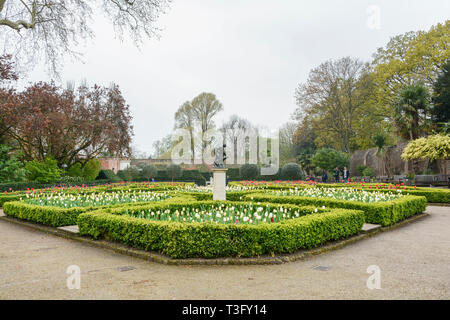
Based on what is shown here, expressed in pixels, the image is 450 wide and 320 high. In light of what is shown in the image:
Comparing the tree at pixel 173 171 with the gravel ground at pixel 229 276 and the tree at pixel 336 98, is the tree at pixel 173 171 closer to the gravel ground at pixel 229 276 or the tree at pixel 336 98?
the tree at pixel 336 98

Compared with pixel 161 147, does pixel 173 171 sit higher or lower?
lower

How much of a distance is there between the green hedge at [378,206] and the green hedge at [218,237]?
2.64m

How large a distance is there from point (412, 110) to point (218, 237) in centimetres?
2250

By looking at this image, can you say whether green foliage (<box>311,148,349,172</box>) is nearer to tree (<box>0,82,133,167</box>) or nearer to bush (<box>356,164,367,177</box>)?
bush (<box>356,164,367,177</box>)

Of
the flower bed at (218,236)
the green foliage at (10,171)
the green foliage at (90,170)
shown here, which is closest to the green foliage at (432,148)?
the flower bed at (218,236)

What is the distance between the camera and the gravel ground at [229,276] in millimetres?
3352

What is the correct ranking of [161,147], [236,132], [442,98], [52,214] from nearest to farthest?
[52,214], [442,98], [236,132], [161,147]

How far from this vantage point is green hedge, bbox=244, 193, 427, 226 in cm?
748

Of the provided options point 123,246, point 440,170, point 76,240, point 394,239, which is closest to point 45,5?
point 76,240

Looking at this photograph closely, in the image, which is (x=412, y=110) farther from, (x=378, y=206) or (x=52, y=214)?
(x=52, y=214)

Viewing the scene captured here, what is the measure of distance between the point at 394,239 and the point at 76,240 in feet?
20.5

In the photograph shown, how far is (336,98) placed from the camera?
2833cm

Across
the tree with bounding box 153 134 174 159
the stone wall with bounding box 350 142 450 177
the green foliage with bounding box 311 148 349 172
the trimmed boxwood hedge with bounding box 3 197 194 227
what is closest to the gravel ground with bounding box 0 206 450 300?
the trimmed boxwood hedge with bounding box 3 197 194 227

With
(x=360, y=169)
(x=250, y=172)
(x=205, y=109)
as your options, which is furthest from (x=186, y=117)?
(x=360, y=169)
